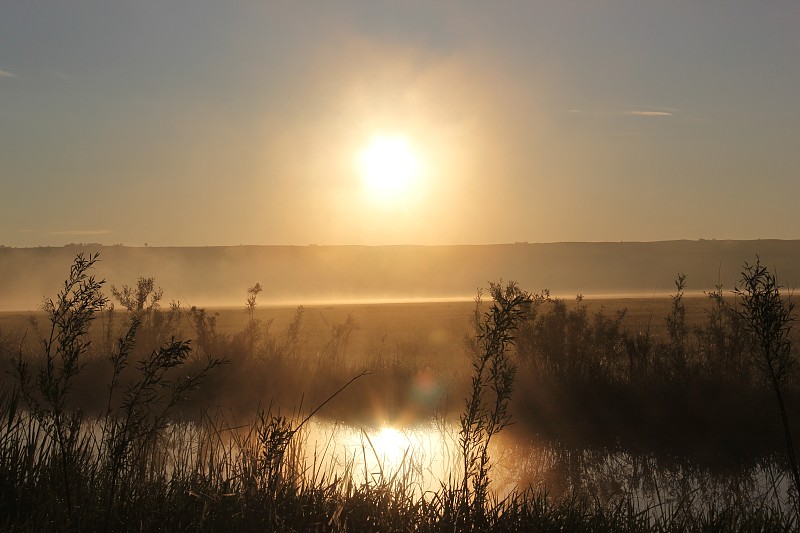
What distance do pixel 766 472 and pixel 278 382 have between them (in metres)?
8.14

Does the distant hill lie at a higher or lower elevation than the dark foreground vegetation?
higher

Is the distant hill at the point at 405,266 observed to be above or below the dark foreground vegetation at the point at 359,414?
above

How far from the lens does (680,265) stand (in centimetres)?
10419

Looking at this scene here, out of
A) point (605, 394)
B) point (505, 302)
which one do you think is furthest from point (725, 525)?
point (605, 394)

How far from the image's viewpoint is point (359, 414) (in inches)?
483

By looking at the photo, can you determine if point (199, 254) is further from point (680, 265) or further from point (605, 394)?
point (605, 394)

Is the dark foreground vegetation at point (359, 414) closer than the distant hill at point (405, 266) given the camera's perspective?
Yes

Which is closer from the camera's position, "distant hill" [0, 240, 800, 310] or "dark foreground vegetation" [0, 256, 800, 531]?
"dark foreground vegetation" [0, 256, 800, 531]

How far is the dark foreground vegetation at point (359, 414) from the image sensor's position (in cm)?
454

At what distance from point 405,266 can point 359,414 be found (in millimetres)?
97648

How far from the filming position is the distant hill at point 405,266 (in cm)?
9438

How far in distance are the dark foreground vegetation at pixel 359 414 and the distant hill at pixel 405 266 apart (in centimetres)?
7473

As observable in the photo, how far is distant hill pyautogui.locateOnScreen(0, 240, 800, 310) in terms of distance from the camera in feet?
310

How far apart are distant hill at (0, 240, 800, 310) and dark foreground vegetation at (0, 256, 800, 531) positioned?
74.7 m
